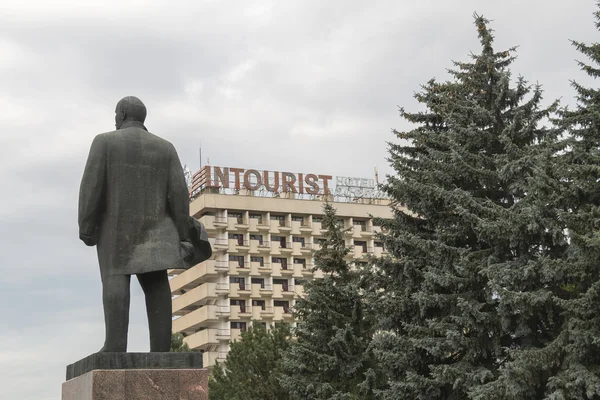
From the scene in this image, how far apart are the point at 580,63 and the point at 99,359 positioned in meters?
14.4

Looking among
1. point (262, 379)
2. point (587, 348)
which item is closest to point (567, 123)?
point (587, 348)

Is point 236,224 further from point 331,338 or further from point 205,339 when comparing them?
point 331,338

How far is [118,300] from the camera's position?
26.2 ft

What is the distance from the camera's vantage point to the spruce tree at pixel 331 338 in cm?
2305

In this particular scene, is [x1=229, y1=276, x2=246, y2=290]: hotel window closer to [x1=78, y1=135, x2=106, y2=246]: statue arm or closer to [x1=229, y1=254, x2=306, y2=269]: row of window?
[x1=229, y1=254, x2=306, y2=269]: row of window

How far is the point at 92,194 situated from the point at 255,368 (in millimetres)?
20380

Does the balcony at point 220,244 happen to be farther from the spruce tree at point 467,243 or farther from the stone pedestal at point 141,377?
the stone pedestal at point 141,377

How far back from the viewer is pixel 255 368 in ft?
91.1

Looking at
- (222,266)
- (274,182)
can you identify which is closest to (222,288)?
(222,266)

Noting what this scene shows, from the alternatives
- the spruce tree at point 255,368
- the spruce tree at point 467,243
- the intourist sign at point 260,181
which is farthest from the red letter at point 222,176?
the spruce tree at point 467,243

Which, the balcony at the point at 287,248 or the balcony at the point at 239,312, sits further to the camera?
the balcony at the point at 287,248

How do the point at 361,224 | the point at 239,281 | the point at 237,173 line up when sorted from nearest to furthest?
1. the point at 239,281
2. the point at 237,173
3. the point at 361,224

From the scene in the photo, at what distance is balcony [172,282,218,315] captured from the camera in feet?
203

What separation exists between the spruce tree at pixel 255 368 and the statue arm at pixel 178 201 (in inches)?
678
